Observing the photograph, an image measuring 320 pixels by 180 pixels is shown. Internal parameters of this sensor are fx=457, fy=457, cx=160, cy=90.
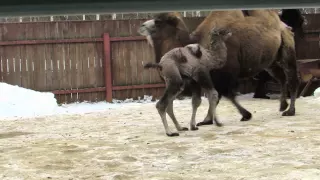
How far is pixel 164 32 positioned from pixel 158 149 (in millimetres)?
2207

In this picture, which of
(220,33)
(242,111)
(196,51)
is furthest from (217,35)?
(242,111)

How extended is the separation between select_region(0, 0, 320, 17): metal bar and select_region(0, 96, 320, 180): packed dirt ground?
3.28 metres

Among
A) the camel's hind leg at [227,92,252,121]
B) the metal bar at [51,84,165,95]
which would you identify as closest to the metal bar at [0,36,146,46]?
A: the metal bar at [51,84,165,95]

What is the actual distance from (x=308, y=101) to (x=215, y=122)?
4.24 m

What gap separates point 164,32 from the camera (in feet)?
22.4

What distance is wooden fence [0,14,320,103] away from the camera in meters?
11.5

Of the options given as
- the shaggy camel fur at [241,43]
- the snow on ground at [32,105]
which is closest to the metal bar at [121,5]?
the shaggy camel fur at [241,43]

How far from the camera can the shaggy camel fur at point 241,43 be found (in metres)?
6.84

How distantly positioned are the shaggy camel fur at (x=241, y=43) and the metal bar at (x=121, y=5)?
612 cm

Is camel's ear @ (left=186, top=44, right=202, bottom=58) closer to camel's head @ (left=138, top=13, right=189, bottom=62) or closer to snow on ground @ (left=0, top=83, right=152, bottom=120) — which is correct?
camel's head @ (left=138, top=13, right=189, bottom=62)

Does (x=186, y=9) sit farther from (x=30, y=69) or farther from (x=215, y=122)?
(x=30, y=69)

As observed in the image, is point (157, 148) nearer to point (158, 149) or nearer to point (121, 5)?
point (158, 149)

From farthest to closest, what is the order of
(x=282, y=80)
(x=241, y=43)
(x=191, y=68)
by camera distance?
(x=282, y=80) < (x=241, y=43) < (x=191, y=68)

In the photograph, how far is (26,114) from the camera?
32.3ft
